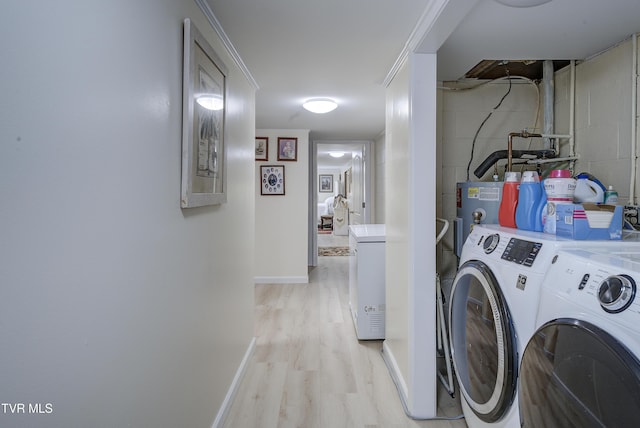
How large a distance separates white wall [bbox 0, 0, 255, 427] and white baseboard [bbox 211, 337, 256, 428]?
0.26 meters

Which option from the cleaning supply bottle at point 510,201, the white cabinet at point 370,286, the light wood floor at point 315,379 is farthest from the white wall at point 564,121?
the light wood floor at point 315,379

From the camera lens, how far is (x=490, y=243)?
1.52 meters

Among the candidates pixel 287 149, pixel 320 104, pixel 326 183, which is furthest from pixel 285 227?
pixel 326 183

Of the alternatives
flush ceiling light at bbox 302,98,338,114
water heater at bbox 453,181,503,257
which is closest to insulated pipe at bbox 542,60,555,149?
water heater at bbox 453,181,503,257

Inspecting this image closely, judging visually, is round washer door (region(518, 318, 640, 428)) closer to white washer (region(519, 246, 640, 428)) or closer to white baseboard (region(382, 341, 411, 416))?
white washer (region(519, 246, 640, 428))

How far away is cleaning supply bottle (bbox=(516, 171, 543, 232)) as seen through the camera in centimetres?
154

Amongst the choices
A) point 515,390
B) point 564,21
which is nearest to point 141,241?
point 515,390

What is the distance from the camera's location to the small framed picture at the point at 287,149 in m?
4.74

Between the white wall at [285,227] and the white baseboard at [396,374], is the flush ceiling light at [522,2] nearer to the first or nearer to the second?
the white baseboard at [396,374]

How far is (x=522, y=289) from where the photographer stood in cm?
119

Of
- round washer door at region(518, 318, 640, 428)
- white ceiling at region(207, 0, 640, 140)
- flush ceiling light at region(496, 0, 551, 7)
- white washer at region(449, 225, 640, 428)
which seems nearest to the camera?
round washer door at region(518, 318, 640, 428)

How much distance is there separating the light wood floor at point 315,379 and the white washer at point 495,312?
52 cm

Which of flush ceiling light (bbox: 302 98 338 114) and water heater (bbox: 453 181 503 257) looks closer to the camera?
water heater (bbox: 453 181 503 257)

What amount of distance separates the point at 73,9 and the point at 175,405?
1245 millimetres
